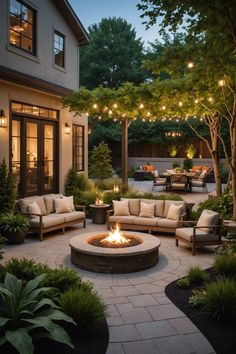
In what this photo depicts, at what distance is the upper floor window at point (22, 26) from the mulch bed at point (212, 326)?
839 centimetres

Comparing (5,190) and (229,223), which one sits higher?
(5,190)

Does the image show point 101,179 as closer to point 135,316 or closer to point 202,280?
point 202,280

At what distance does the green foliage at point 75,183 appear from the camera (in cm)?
1316

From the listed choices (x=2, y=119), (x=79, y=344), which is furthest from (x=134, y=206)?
(x=79, y=344)

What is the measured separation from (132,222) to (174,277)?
10.8 ft

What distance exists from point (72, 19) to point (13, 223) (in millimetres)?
8211

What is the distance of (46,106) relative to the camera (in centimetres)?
1200

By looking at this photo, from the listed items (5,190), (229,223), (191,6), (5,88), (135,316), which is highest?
(191,6)

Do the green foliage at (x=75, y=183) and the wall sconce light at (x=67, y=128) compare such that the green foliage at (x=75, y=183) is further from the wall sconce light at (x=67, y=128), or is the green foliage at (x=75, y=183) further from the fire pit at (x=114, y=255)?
the fire pit at (x=114, y=255)

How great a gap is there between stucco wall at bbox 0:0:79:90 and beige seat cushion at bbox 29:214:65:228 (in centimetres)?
423

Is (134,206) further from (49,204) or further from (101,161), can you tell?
(101,161)

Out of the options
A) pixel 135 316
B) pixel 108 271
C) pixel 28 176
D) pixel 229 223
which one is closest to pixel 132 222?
pixel 229 223

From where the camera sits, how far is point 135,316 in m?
4.88

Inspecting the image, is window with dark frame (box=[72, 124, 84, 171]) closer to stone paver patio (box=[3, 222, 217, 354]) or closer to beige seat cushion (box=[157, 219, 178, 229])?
beige seat cushion (box=[157, 219, 178, 229])
